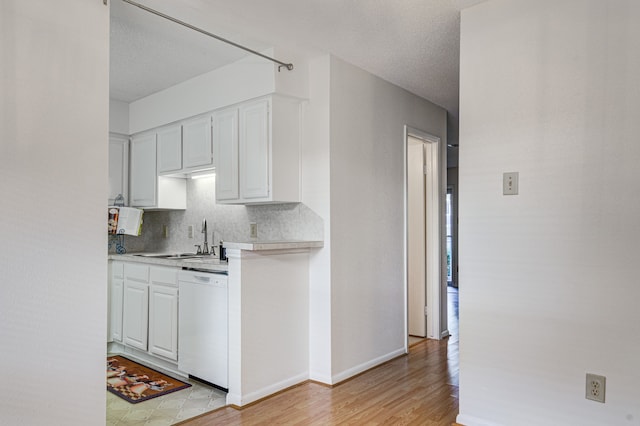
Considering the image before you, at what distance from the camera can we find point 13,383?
1841 millimetres

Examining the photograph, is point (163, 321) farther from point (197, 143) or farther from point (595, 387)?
point (595, 387)

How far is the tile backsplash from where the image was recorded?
3.52 meters

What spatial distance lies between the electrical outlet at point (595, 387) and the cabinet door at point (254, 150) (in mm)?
2264

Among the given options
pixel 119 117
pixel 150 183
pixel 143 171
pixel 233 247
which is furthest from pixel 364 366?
pixel 119 117

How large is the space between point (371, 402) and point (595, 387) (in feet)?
4.46

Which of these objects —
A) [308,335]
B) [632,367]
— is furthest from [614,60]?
[308,335]

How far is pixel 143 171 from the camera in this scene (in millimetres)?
4531

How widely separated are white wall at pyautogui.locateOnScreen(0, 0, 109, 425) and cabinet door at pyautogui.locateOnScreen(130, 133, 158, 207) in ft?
7.63

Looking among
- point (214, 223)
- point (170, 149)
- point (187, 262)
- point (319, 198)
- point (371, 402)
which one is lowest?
point (371, 402)

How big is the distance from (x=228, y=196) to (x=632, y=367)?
9.28ft

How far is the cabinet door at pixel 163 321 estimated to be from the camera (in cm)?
342

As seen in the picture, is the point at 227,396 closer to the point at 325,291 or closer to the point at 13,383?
the point at 325,291

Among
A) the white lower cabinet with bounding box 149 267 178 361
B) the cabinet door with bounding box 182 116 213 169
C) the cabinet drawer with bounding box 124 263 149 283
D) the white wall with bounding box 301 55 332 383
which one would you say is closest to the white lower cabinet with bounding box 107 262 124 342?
the cabinet drawer with bounding box 124 263 149 283

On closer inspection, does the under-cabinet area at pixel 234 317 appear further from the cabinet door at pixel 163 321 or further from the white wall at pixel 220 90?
the white wall at pixel 220 90
